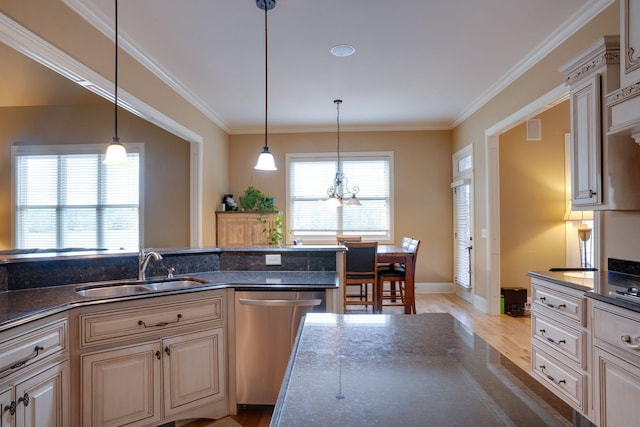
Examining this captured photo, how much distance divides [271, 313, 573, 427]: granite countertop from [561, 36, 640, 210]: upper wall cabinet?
1.76 metres

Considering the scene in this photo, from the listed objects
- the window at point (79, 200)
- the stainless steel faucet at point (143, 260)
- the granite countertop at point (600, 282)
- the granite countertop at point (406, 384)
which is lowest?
the granite countertop at point (600, 282)

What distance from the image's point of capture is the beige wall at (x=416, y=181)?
6.14 m

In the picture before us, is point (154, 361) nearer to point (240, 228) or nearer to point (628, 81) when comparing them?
point (628, 81)

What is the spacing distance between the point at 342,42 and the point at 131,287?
2.69 m

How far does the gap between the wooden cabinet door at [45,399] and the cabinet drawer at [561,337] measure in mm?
2698

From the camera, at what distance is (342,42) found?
323 centimetres

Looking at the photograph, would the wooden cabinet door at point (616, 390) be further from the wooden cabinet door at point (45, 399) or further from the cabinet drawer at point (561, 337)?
the wooden cabinet door at point (45, 399)

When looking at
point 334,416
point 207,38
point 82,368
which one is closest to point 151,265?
point 82,368

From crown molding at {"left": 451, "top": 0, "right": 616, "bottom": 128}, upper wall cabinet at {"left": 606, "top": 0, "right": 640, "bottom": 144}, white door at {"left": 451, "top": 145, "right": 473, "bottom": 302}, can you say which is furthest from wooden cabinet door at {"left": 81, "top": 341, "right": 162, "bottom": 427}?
white door at {"left": 451, "top": 145, "right": 473, "bottom": 302}

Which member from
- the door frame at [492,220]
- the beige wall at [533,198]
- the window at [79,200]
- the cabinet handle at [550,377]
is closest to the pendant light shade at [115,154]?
the cabinet handle at [550,377]

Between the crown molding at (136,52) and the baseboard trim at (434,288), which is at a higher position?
the crown molding at (136,52)

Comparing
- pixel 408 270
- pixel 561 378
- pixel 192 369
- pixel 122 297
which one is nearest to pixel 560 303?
pixel 561 378

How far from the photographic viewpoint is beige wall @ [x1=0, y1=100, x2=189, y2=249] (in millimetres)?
5312

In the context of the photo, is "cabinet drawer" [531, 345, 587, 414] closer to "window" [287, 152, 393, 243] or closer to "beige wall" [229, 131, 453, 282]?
"beige wall" [229, 131, 453, 282]
